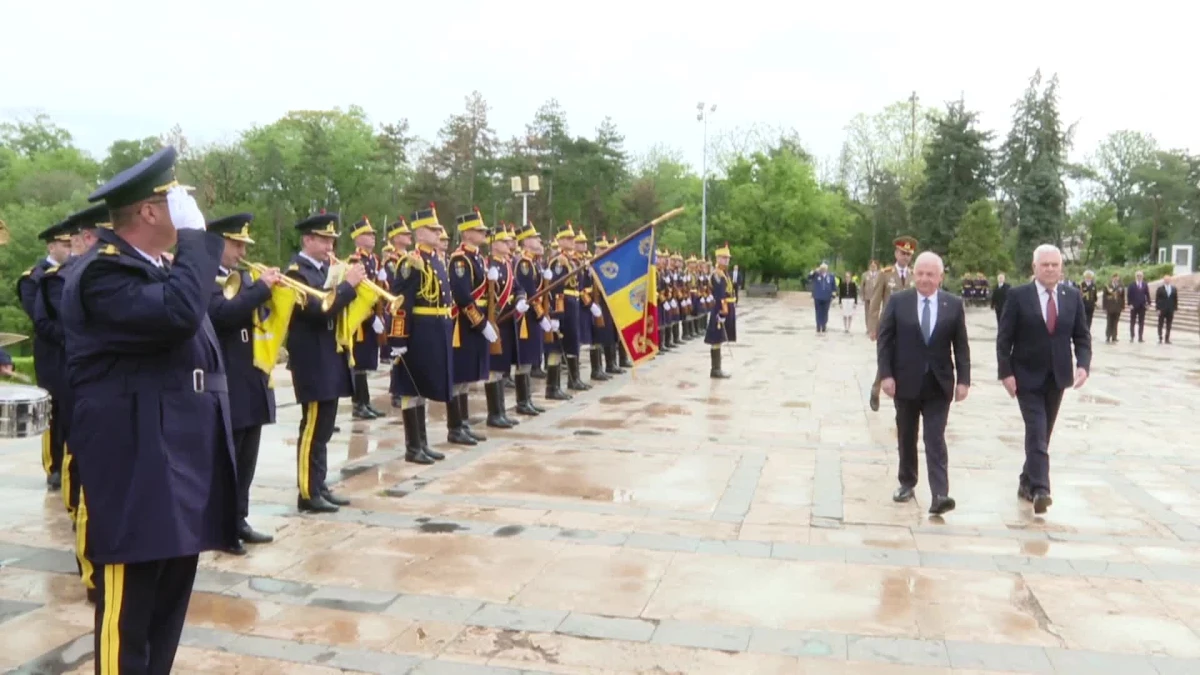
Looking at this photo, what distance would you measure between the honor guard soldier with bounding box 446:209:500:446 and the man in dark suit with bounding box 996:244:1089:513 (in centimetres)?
437

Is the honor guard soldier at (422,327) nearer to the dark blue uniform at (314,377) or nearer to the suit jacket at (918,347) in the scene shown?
the dark blue uniform at (314,377)

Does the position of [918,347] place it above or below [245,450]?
above

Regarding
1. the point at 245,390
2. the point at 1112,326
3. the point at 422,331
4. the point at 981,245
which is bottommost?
the point at 1112,326

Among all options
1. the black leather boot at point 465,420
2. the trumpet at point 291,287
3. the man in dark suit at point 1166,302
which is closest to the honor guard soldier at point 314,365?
the trumpet at point 291,287

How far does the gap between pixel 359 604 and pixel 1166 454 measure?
26.0 ft

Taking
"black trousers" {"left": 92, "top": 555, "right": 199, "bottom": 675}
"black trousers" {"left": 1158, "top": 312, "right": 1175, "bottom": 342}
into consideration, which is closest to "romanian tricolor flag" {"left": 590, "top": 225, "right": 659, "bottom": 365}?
"black trousers" {"left": 92, "top": 555, "right": 199, "bottom": 675}

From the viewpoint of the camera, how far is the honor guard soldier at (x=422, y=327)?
8.12m

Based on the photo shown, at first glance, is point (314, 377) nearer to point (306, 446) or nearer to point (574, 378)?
point (306, 446)

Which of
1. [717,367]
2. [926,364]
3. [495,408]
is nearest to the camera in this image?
[926,364]

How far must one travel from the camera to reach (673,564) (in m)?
5.64

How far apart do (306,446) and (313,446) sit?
0.05 m

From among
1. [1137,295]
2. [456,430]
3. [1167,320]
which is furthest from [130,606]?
[1167,320]

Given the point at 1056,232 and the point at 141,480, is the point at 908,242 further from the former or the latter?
the point at 1056,232

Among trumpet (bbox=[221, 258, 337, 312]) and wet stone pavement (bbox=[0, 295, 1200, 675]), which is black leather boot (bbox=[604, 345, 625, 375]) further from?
trumpet (bbox=[221, 258, 337, 312])
